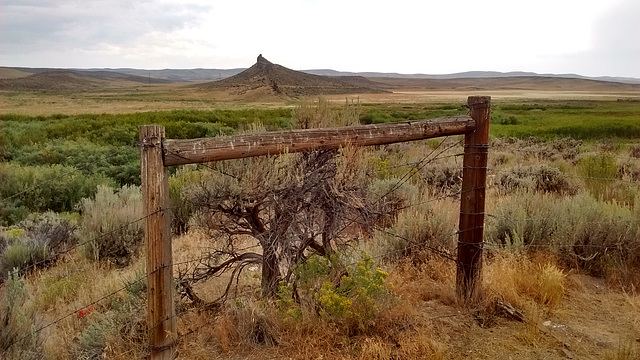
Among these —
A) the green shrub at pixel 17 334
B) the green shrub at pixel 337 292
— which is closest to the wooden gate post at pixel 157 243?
the green shrub at pixel 337 292

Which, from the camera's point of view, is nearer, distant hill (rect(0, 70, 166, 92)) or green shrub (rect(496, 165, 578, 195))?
green shrub (rect(496, 165, 578, 195))

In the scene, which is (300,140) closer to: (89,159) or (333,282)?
(333,282)

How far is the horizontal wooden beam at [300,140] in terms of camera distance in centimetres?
298

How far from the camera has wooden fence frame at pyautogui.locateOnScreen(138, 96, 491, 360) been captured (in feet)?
9.62

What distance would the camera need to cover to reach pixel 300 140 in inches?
133

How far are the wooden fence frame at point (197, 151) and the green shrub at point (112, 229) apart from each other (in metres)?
3.14

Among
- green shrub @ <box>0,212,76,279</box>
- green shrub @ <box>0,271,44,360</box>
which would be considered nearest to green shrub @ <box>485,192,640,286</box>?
green shrub @ <box>0,271,44,360</box>

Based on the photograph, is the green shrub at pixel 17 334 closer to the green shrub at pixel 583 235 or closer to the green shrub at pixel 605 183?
the green shrub at pixel 583 235

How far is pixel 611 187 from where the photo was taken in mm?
8117

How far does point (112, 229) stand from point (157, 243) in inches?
158

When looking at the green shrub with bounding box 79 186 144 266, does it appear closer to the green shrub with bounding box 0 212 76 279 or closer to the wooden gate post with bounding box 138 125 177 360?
the green shrub with bounding box 0 212 76 279

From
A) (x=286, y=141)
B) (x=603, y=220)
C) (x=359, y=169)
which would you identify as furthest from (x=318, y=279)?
(x=603, y=220)

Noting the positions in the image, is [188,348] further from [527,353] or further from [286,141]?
[527,353]

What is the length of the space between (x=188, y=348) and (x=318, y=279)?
1.13m
